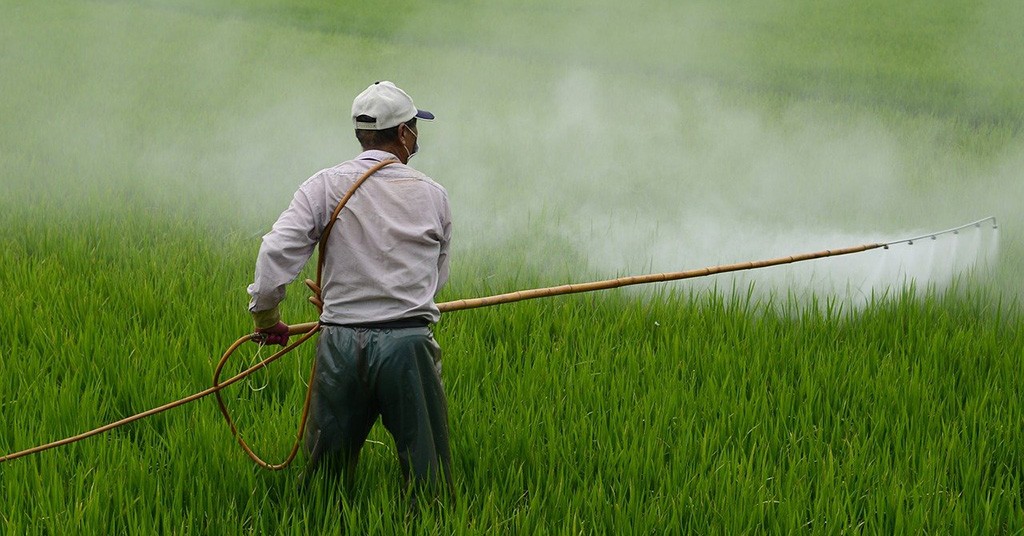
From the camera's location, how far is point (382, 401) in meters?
2.41

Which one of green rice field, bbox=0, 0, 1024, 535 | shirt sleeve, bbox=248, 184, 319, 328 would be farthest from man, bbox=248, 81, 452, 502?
green rice field, bbox=0, 0, 1024, 535

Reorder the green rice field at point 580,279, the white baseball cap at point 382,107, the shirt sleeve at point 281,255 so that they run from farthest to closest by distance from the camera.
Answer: the green rice field at point 580,279, the white baseball cap at point 382,107, the shirt sleeve at point 281,255

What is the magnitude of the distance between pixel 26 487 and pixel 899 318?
314 cm

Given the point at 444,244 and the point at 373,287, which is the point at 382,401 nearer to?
the point at 373,287

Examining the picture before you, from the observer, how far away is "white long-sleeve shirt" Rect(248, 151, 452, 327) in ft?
7.72

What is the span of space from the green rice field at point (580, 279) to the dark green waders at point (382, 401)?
11cm

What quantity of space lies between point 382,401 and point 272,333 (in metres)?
0.31

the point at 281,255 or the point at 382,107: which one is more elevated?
the point at 382,107

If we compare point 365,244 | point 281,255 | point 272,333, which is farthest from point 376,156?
point 272,333

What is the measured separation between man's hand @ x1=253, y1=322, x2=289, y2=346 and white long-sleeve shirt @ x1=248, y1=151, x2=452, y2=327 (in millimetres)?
21

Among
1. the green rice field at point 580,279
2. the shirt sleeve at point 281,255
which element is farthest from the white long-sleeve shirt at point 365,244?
the green rice field at point 580,279

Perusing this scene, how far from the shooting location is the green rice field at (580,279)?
2.59 metres

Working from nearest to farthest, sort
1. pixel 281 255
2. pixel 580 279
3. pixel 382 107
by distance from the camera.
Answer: pixel 281 255 < pixel 382 107 < pixel 580 279

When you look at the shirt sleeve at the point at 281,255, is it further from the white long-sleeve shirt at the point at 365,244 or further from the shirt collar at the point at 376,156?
the shirt collar at the point at 376,156
